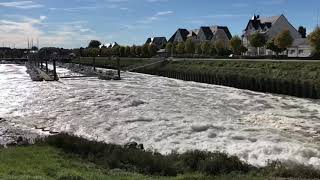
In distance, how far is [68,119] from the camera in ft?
94.8

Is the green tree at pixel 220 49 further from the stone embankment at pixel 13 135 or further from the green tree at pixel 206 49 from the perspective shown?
the stone embankment at pixel 13 135

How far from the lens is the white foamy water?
19.7 metres

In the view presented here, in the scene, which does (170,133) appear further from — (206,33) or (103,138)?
(206,33)

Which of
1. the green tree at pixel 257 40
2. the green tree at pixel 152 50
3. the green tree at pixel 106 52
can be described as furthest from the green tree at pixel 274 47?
the green tree at pixel 106 52

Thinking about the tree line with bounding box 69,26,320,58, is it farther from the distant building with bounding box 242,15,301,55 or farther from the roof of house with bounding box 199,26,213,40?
the roof of house with bounding box 199,26,213,40

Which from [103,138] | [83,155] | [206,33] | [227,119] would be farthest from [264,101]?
[206,33]

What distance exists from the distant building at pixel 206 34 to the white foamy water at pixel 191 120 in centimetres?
9179

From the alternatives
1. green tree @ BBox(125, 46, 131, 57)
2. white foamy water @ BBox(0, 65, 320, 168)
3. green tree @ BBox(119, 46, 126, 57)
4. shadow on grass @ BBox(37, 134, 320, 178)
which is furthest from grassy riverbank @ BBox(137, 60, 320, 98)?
green tree @ BBox(119, 46, 126, 57)

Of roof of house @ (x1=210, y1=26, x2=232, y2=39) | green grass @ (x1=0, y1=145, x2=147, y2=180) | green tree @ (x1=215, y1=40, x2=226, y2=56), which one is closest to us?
green grass @ (x1=0, y1=145, x2=147, y2=180)

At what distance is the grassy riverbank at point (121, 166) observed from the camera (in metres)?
10.6

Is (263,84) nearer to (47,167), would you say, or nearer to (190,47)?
(47,167)

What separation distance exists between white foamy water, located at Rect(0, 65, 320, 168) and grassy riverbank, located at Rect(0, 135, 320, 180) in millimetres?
4355

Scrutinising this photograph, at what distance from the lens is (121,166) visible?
12516 mm

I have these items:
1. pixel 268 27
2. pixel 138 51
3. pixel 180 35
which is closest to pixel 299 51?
pixel 268 27
